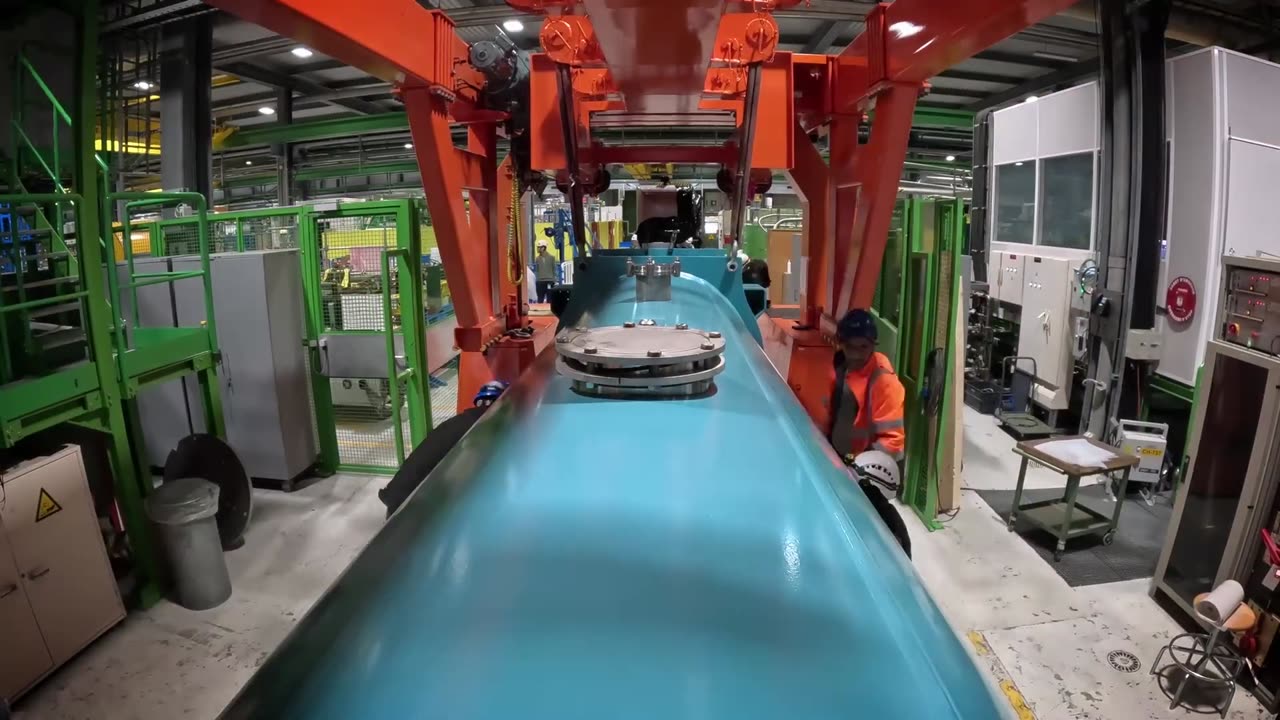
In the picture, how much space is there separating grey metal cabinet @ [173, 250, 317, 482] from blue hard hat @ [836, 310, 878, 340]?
4.65 meters

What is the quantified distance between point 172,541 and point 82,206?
1976mm

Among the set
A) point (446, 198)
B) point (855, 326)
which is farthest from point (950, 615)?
point (446, 198)

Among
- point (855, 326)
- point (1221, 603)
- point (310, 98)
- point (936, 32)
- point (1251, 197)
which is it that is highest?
point (310, 98)

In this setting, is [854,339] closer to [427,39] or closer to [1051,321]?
[427,39]

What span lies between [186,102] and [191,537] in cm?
491

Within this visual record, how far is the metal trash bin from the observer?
384cm

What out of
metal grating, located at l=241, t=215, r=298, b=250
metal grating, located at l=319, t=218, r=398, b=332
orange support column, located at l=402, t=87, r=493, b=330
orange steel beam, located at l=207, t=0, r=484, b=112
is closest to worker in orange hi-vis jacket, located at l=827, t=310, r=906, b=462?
orange support column, located at l=402, t=87, r=493, b=330

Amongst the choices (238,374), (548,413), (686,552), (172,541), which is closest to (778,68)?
(548,413)

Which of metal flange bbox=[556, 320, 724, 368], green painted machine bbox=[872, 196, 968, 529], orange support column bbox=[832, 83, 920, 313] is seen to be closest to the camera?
metal flange bbox=[556, 320, 724, 368]

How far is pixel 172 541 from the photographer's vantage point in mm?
3857

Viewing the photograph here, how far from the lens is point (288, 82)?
31.4 ft

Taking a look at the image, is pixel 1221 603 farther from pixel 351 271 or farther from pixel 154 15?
pixel 154 15

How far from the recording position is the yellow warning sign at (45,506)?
3.28 m

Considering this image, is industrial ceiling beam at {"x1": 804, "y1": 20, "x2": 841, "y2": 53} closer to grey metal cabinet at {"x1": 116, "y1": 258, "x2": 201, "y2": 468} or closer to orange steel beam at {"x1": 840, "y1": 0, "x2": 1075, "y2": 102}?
orange steel beam at {"x1": 840, "y1": 0, "x2": 1075, "y2": 102}
